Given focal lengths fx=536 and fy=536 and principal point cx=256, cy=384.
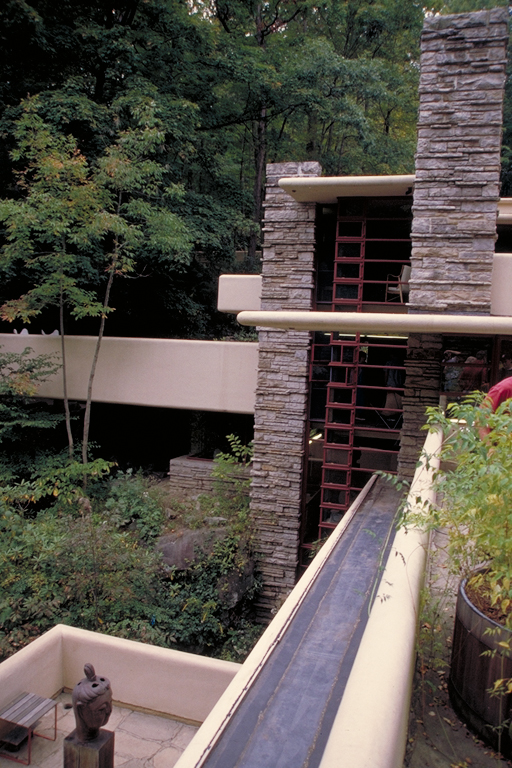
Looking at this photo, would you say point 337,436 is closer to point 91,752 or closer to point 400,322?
point 400,322

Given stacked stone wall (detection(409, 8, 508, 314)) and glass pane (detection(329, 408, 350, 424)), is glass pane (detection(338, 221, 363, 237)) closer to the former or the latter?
stacked stone wall (detection(409, 8, 508, 314))

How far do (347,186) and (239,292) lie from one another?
3.44 meters

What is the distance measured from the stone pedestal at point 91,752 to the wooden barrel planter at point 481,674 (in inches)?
146

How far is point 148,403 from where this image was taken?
11.8m

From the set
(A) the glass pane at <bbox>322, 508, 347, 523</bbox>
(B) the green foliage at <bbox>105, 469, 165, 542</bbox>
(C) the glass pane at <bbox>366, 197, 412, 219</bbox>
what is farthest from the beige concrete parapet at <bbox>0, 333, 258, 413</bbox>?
(C) the glass pane at <bbox>366, 197, 412, 219</bbox>

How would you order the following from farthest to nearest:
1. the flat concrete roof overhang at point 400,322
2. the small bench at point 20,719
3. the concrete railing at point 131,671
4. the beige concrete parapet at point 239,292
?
the beige concrete parapet at point 239,292
the concrete railing at point 131,671
the small bench at point 20,719
the flat concrete roof overhang at point 400,322

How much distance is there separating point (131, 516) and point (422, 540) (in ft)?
27.3

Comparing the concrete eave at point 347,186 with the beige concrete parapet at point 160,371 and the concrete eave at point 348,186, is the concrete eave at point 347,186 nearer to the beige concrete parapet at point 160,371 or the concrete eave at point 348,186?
the concrete eave at point 348,186

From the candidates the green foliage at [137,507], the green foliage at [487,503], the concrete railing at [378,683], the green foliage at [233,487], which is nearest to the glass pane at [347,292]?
the green foliage at [233,487]

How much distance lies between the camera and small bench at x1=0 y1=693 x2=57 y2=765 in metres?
5.63

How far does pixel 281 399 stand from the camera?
31.0ft

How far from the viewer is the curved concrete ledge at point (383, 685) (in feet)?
4.87

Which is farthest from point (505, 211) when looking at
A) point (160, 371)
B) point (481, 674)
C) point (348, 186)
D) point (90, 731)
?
point (90, 731)

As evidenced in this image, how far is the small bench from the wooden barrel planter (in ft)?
16.2
